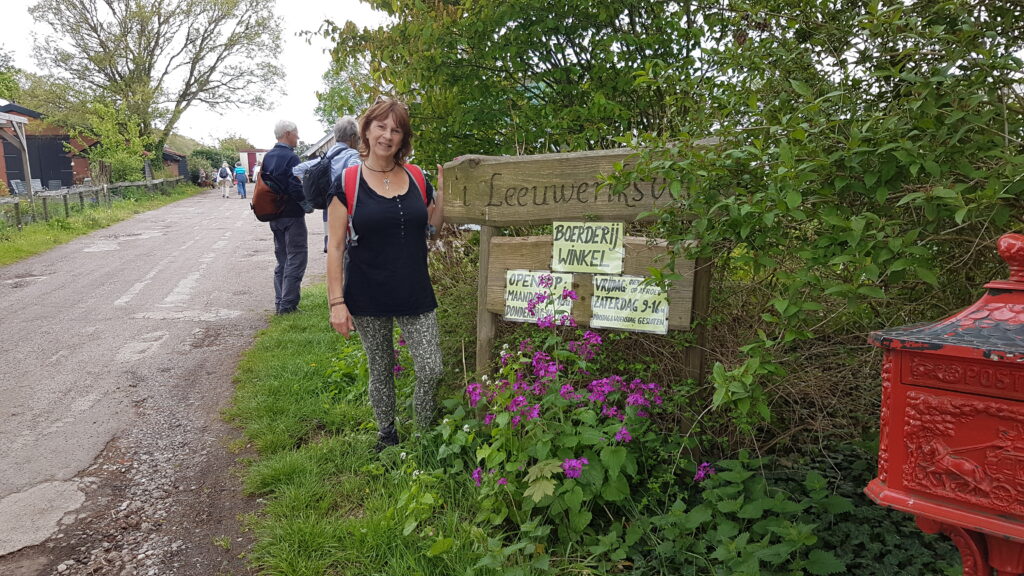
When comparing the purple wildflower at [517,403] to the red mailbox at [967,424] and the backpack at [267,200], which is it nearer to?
the red mailbox at [967,424]

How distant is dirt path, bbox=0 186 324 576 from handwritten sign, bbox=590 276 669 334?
6.52 ft

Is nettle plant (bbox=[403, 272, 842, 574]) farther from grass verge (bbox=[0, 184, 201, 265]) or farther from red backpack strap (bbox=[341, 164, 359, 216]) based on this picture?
grass verge (bbox=[0, 184, 201, 265])

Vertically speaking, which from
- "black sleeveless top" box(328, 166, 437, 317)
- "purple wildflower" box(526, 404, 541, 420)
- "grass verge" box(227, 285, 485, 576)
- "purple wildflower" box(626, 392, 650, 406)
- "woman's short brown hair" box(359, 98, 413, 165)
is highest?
"woman's short brown hair" box(359, 98, 413, 165)

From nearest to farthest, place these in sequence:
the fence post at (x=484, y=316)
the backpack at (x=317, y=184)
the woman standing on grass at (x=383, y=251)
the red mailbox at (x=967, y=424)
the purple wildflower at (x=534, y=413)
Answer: the red mailbox at (x=967, y=424) → the purple wildflower at (x=534, y=413) → the woman standing on grass at (x=383, y=251) → the fence post at (x=484, y=316) → the backpack at (x=317, y=184)

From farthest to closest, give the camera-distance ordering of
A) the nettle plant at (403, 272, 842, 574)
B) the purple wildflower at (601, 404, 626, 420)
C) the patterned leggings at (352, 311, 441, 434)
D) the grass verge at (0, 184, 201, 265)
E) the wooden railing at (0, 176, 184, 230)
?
1. the wooden railing at (0, 176, 184, 230)
2. the grass verge at (0, 184, 201, 265)
3. the patterned leggings at (352, 311, 441, 434)
4. the purple wildflower at (601, 404, 626, 420)
5. the nettle plant at (403, 272, 842, 574)

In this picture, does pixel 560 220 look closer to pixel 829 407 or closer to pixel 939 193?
pixel 829 407

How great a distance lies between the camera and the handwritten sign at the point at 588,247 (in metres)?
3.17

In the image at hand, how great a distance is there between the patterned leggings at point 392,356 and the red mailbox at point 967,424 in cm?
229

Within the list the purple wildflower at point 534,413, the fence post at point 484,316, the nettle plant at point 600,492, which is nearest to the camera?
the nettle plant at point 600,492

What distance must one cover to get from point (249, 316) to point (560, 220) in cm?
517

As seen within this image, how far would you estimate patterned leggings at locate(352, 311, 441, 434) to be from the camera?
3.43 m

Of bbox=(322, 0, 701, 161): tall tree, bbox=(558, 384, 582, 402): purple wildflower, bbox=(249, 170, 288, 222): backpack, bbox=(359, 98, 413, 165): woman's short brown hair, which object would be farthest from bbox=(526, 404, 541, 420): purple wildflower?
bbox=(249, 170, 288, 222): backpack

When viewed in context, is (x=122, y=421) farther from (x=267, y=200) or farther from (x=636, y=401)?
(x=636, y=401)

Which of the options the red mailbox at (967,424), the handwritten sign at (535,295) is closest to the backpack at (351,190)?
the handwritten sign at (535,295)
